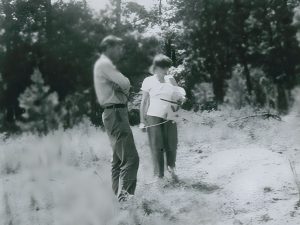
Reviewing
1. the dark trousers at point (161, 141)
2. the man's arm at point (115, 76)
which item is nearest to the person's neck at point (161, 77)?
the dark trousers at point (161, 141)

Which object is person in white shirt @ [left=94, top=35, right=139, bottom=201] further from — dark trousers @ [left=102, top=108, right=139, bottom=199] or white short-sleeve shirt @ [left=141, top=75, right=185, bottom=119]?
white short-sleeve shirt @ [left=141, top=75, right=185, bottom=119]

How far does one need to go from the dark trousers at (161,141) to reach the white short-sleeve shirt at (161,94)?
0.10 meters

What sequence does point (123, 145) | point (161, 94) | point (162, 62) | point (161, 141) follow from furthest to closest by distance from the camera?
point (161, 141)
point (161, 94)
point (162, 62)
point (123, 145)

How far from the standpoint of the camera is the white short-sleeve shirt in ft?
20.7

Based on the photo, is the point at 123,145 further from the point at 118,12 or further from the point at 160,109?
the point at 118,12

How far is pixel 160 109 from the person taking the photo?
6359 millimetres

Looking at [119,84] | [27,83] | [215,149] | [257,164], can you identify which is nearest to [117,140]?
[119,84]

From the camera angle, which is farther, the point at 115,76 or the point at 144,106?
the point at 144,106

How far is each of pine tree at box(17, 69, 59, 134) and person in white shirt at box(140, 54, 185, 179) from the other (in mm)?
13079

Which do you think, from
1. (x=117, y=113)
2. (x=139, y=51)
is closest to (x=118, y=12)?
(x=139, y=51)

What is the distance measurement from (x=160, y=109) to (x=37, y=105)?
15800 millimetres

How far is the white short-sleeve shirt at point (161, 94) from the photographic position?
632 cm

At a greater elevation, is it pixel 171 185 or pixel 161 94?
pixel 161 94

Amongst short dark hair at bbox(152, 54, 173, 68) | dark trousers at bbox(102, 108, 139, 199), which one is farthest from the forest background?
dark trousers at bbox(102, 108, 139, 199)
